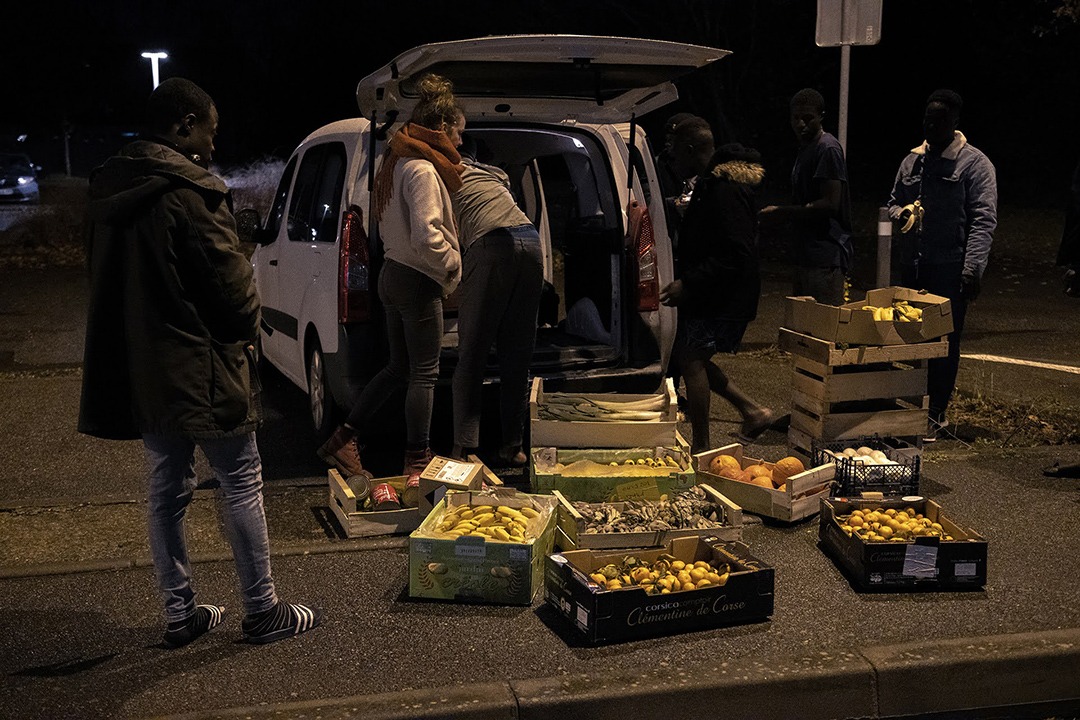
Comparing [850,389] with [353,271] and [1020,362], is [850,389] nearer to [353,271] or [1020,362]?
[353,271]

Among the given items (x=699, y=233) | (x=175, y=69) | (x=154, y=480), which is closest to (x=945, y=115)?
(x=699, y=233)

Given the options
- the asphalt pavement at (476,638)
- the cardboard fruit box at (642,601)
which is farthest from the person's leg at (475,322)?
the cardboard fruit box at (642,601)

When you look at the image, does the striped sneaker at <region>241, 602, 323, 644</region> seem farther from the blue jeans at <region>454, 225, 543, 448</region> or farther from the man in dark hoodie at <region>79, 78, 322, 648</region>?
the blue jeans at <region>454, 225, 543, 448</region>

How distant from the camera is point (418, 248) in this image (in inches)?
238

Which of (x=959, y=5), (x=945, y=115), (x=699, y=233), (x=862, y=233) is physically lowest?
(x=862, y=233)

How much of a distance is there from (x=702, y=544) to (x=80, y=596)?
8.46 feet

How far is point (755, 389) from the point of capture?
9.27 metres

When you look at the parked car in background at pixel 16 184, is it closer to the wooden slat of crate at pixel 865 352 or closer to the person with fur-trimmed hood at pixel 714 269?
the person with fur-trimmed hood at pixel 714 269

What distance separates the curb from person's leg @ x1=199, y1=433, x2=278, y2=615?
0.63 m

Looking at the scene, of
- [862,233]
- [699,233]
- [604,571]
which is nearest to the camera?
[604,571]

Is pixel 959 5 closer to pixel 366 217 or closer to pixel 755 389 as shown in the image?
pixel 755 389

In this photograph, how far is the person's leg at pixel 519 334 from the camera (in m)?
6.49

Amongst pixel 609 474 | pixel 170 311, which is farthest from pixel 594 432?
pixel 170 311

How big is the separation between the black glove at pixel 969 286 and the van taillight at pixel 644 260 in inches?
77.4
